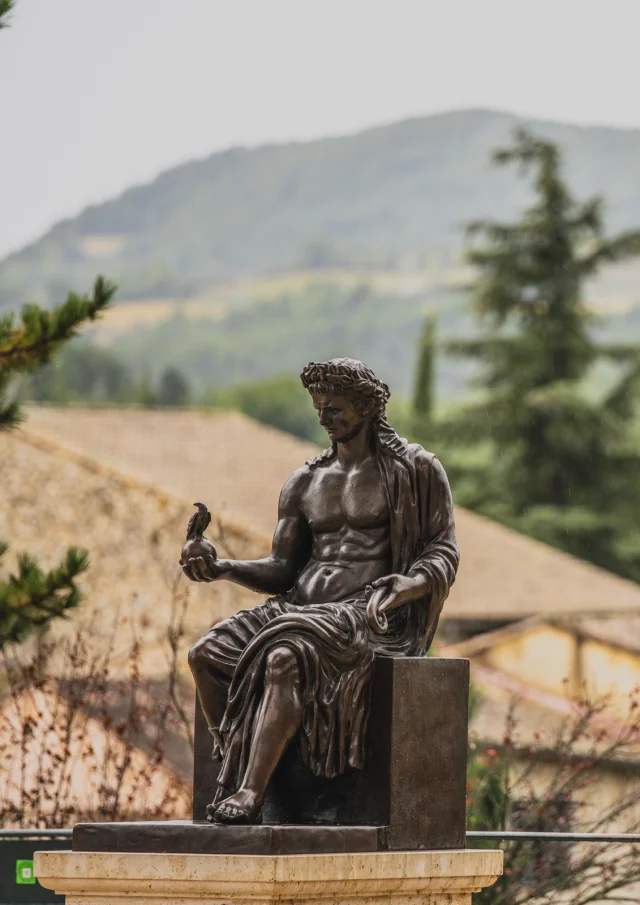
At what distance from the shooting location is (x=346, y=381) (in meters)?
6.83

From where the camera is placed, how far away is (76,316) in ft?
35.7

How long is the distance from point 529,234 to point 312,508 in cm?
Answer: 3642

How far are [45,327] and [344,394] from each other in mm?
4481

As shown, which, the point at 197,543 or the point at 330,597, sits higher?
the point at 197,543

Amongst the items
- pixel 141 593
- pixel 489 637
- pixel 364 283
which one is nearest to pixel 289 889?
pixel 141 593

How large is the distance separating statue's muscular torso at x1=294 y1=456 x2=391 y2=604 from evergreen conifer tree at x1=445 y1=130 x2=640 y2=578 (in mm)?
32644

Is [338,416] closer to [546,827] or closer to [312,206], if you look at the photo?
[546,827]

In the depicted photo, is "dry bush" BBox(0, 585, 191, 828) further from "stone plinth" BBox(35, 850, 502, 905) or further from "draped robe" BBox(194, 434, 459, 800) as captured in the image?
"stone plinth" BBox(35, 850, 502, 905)

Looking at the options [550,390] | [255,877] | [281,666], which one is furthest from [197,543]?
[550,390]

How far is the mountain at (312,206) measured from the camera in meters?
148

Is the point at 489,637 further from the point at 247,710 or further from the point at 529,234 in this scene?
the point at 247,710

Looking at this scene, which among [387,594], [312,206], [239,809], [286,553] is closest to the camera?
[239,809]

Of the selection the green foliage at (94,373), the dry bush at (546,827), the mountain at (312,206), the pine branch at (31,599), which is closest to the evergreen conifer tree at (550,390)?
the dry bush at (546,827)

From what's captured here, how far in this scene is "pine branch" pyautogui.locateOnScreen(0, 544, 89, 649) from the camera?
10836 mm
